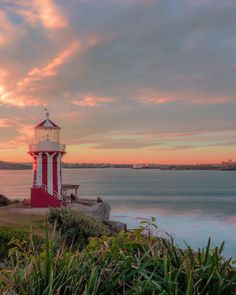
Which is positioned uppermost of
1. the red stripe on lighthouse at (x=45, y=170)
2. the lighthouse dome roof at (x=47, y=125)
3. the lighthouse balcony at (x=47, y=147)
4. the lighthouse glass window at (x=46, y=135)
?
the lighthouse dome roof at (x=47, y=125)

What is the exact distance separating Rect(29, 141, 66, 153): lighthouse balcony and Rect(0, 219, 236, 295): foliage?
833 inches

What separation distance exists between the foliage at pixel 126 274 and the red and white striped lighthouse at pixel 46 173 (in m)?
20.6

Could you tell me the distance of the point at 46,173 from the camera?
23828 mm

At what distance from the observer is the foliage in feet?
9.42

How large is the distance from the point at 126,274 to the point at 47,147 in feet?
71.0

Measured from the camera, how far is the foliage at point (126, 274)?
113 inches

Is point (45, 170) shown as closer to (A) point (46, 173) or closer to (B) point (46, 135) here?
(A) point (46, 173)

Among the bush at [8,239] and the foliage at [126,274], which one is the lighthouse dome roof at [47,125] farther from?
the foliage at [126,274]

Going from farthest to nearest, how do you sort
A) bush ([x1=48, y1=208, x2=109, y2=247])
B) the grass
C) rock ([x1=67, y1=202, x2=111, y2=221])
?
1. rock ([x1=67, y1=202, x2=111, y2=221])
2. the grass
3. bush ([x1=48, y1=208, x2=109, y2=247])

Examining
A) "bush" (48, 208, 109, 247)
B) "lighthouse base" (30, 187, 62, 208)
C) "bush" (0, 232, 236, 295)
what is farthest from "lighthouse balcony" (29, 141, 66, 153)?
"bush" (0, 232, 236, 295)

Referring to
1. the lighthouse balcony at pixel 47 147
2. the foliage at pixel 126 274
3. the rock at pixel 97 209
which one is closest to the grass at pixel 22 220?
the lighthouse balcony at pixel 47 147

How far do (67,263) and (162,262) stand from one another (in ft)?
2.20

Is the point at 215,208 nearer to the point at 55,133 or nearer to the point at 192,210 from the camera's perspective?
the point at 192,210

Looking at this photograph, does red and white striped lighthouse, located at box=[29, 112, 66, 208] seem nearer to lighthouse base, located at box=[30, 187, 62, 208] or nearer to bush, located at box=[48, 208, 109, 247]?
lighthouse base, located at box=[30, 187, 62, 208]
